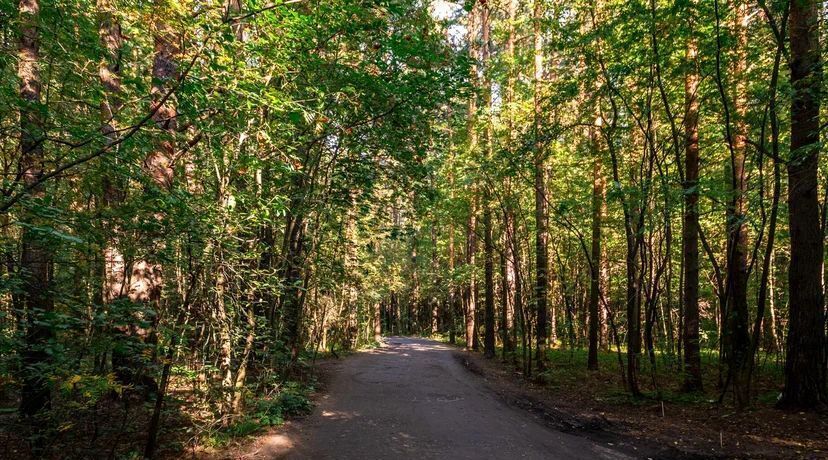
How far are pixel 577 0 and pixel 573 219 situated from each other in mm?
7212

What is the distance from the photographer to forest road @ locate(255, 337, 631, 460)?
21.7 feet

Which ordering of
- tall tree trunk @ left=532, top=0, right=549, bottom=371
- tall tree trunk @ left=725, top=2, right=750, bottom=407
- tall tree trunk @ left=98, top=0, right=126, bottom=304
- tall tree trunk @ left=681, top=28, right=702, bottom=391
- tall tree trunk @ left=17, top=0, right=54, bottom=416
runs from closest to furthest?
1. tall tree trunk @ left=17, top=0, right=54, bottom=416
2. tall tree trunk @ left=98, top=0, right=126, bottom=304
3. tall tree trunk @ left=725, top=2, right=750, bottom=407
4. tall tree trunk @ left=681, top=28, right=702, bottom=391
5. tall tree trunk @ left=532, top=0, right=549, bottom=371

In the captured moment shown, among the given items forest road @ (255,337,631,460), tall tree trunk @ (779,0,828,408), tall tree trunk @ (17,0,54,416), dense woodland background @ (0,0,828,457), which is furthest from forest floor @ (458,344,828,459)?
tall tree trunk @ (17,0,54,416)

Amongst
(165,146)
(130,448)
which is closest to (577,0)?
(165,146)

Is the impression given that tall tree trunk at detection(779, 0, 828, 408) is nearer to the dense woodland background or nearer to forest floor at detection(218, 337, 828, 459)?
the dense woodland background

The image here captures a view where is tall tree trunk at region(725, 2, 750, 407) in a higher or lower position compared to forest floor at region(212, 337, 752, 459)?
higher

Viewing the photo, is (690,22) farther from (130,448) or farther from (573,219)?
(130,448)

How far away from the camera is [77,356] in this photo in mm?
4719

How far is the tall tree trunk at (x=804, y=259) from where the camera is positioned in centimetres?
742

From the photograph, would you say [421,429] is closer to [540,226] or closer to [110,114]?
[110,114]

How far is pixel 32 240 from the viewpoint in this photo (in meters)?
4.08

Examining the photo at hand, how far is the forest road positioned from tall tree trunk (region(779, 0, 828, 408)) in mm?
3876

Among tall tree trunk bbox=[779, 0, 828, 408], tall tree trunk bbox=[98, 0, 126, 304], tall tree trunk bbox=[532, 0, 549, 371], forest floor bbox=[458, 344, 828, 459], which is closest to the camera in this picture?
tall tree trunk bbox=[98, 0, 126, 304]

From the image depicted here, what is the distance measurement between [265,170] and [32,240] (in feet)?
16.6
